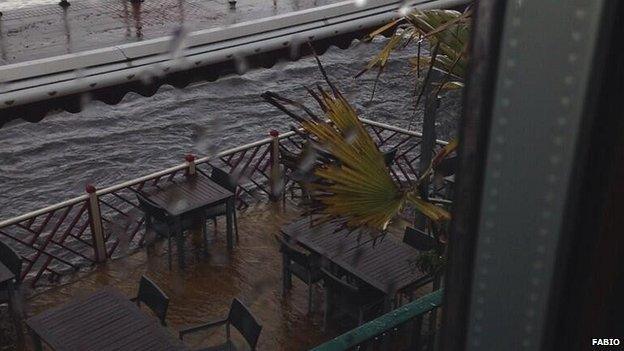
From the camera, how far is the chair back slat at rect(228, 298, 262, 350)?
509 cm

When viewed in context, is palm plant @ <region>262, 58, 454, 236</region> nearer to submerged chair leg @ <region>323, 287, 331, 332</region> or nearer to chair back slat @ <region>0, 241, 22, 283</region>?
submerged chair leg @ <region>323, 287, 331, 332</region>

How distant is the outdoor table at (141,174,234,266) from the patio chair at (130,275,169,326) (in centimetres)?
102

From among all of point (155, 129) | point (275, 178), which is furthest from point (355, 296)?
point (155, 129)

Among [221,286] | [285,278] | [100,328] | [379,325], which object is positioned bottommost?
[221,286]

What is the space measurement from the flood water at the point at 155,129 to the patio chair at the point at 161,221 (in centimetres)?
304

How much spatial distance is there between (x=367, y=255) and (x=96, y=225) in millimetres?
2892

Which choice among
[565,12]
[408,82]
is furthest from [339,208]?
[408,82]

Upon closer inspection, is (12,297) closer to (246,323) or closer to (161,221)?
(161,221)

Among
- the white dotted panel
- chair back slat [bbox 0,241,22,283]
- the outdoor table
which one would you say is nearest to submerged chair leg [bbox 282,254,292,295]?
the outdoor table

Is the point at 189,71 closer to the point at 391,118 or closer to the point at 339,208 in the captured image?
the point at 339,208

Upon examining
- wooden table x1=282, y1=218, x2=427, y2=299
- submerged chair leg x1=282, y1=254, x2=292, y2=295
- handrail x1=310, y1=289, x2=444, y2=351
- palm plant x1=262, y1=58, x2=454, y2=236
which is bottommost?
submerged chair leg x1=282, y1=254, x2=292, y2=295

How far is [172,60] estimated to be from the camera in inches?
235

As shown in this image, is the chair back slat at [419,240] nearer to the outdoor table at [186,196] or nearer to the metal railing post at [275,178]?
the outdoor table at [186,196]

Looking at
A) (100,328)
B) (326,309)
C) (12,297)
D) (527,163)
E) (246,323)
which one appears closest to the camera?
(527,163)
